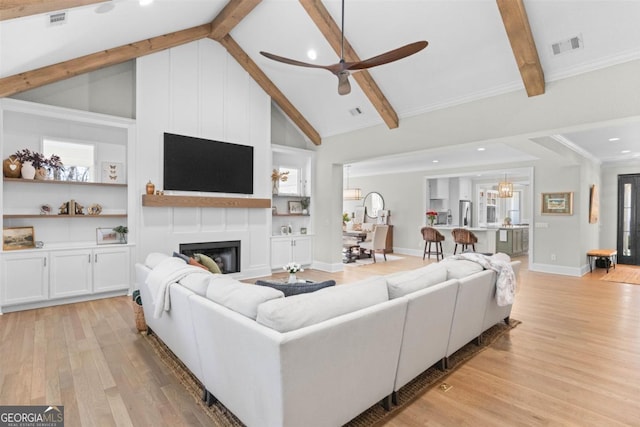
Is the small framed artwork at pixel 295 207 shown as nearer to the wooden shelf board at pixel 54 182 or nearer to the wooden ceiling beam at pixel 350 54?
the wooden ceiling beam at pixel 350 54

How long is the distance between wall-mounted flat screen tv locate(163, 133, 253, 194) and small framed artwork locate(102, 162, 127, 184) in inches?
24.2

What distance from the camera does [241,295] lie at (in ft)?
6.06

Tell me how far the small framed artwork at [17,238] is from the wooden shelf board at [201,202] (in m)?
1.40

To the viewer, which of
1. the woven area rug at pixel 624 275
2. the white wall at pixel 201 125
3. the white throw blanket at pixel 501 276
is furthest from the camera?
the woven area rug at pixel 624 275

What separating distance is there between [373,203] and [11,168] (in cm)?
963

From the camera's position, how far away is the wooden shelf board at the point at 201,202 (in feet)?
16.2

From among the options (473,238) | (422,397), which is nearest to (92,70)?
(422,397)

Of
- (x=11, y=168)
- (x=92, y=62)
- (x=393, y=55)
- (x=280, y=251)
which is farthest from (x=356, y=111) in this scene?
(x=11, y=168)

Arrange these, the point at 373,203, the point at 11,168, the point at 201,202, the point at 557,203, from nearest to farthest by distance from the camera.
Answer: the point at 11,168, the point at 201,202, the point at 557,203, the point at 373,203

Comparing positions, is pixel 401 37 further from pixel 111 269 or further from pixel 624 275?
pixel 624 275

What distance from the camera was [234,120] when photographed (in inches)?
237

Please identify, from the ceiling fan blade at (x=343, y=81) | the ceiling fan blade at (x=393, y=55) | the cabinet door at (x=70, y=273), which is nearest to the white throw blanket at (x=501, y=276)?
the ceiling fan blade at (x=393, y=55)

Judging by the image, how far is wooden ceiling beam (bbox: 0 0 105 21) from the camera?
2508mm

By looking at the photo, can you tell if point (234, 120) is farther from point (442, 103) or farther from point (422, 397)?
point (422, 397)
